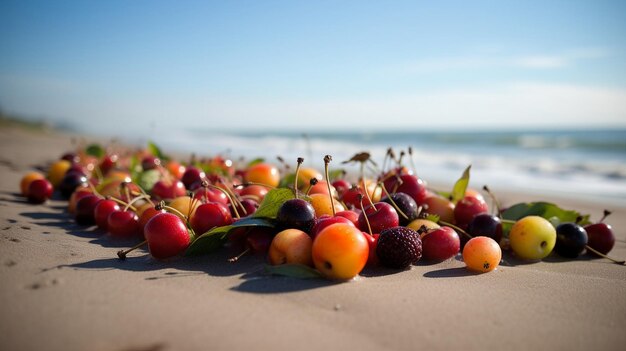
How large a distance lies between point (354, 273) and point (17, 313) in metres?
1.30

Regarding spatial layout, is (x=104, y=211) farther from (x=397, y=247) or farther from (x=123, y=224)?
(x=397, y=247)

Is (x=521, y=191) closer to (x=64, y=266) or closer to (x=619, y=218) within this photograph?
(x=619, y=218)

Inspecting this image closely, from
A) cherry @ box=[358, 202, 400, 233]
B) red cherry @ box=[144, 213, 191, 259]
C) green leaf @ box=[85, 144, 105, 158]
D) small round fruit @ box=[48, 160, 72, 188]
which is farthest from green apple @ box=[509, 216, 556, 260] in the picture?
green leaf @ box=[85, 144, 105, 158]

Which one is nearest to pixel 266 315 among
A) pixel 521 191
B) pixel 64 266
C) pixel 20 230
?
pixel 64 266

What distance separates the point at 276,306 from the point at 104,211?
5.55 feet

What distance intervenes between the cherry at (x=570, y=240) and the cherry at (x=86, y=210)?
309 cm

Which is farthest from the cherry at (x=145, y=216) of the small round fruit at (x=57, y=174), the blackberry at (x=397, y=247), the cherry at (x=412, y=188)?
the small round fruit at (x=57, y=174)

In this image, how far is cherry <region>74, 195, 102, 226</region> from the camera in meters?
2.96

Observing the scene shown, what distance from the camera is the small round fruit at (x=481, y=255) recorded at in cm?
218

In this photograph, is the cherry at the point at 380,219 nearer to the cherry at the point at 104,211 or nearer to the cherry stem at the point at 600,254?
the cherry stem at the point at 600,254

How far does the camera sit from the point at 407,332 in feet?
4.94

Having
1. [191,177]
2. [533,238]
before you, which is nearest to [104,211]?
[191,177]

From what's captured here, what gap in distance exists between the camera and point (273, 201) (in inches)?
90.7

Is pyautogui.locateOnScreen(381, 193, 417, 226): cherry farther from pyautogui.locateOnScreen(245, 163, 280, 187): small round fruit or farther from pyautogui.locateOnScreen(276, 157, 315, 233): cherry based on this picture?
pyautogui.locateOnScreen(245, 163, 280, 187): small round fruit
